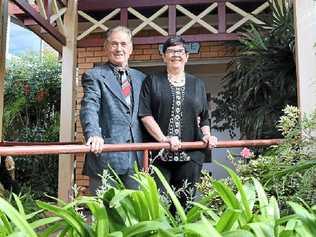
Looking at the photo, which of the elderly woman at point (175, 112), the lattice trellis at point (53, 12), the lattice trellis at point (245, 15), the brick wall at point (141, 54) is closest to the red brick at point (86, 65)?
the brick wall at point (141, 54)

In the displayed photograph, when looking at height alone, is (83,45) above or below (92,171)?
above

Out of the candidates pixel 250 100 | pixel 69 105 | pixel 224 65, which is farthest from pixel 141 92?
pixel 224 65

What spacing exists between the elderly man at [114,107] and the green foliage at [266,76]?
1.72 metres

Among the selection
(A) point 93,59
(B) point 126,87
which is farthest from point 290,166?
(A) point 93,59

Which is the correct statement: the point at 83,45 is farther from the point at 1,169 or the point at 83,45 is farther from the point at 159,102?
the point at 159,102

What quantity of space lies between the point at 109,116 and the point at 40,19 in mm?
2091

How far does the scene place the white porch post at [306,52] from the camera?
311 cm

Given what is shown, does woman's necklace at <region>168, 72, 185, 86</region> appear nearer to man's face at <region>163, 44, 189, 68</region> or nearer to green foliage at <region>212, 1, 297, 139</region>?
man's face at <region>163, 44, 189, 68</region>

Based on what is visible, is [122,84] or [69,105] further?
[69,105]

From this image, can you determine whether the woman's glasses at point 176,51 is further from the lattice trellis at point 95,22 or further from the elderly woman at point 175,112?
the lattice trellis at point 95,22

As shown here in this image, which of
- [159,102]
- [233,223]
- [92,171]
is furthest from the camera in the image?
[159,102]

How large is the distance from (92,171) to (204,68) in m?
4.52

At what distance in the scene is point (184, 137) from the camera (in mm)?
2939

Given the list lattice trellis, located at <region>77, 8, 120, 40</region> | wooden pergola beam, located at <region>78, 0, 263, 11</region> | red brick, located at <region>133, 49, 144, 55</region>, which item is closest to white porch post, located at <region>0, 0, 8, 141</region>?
lattice trellis, located at <region>77, 8, 120, 40</region>
